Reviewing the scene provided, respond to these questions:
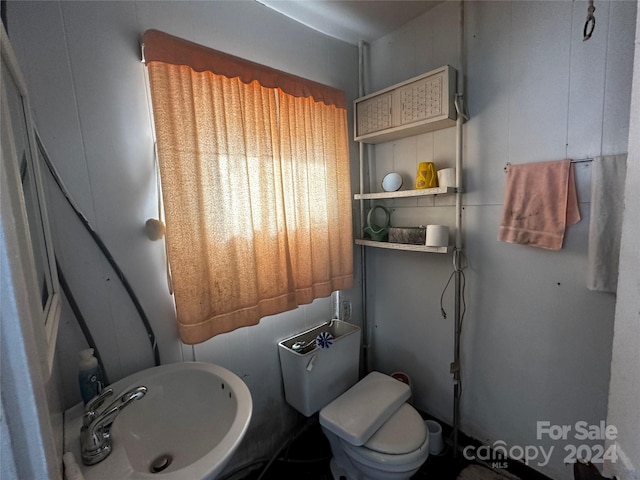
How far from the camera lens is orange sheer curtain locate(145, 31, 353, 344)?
1.08m

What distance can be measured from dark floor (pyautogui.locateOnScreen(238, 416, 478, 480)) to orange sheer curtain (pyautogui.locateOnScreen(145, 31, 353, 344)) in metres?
0.85

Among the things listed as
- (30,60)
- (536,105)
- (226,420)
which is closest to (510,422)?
(226,420)

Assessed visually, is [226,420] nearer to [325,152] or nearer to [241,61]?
[325,152]

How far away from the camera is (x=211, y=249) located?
3.85 ft

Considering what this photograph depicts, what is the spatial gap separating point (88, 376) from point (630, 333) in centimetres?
135

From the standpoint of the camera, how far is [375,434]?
48.9 inches

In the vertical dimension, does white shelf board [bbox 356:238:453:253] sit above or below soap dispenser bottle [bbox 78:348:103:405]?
above

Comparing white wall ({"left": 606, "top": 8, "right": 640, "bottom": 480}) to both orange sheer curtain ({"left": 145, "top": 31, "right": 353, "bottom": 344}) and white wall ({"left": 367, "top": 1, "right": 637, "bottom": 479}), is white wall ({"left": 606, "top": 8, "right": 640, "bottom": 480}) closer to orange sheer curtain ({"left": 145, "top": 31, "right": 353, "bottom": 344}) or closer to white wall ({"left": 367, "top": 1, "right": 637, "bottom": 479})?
white wall ({"left": 367, "top": 1, "right": 637, "bottom": 479})

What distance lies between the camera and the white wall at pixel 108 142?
91cm

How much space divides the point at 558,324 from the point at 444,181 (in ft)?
2.64

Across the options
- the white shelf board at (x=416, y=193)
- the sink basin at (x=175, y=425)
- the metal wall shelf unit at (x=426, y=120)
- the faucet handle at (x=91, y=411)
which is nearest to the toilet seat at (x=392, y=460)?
the metal wall shelf unit at (x=426, y=120)

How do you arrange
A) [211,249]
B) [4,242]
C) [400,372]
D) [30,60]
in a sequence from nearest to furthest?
[4,242] → [30,60] → [211,249] → [400,372]

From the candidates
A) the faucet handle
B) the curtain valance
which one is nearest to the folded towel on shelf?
the curtain valance

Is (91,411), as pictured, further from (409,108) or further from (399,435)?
(409,108)
